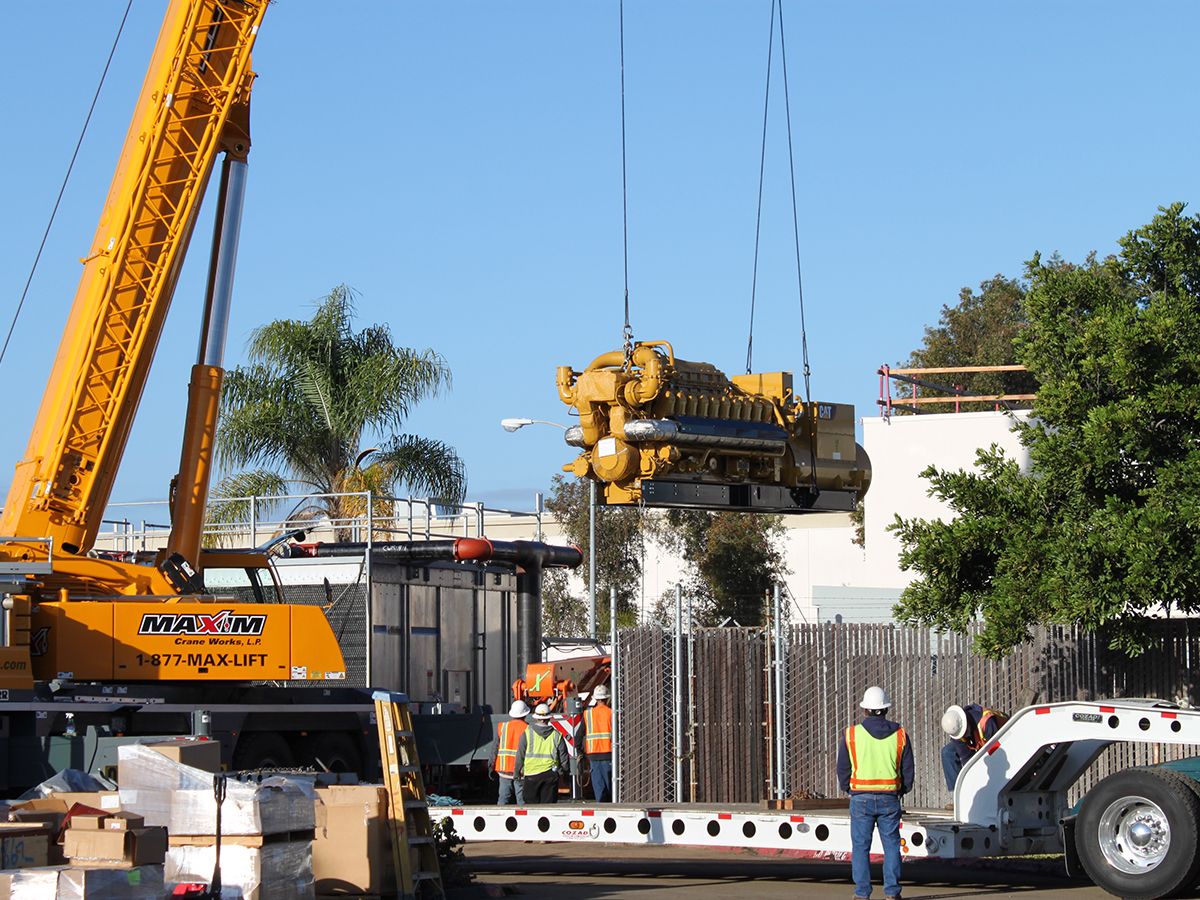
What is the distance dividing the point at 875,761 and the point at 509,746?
7.34 meters

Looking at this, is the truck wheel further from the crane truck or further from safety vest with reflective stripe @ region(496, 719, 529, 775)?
safety vest with reflective stripe @ region(496, 719, 529, 775)

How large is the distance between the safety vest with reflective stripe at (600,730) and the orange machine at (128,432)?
16.4 ft

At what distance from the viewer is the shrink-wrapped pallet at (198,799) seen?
11.1 m

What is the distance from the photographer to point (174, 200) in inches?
695

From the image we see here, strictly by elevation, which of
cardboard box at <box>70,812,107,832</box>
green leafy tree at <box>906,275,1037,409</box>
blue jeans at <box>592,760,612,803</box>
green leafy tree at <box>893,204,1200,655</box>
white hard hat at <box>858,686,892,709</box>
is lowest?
blue jeans at <box>592,760,612,803</box>

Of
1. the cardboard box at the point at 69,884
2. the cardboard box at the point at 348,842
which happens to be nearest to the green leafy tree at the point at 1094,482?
the cardboard box at the point at 348,842

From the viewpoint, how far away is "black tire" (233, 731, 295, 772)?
697 inches

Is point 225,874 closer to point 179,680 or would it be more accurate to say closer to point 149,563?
point 179,680

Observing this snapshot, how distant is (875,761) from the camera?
12.9 m

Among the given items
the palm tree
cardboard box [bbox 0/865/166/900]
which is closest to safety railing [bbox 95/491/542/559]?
the palm tree

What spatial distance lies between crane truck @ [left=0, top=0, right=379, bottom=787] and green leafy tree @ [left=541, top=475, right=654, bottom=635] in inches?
945

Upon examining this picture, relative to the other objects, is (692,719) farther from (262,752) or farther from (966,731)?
(966,731)

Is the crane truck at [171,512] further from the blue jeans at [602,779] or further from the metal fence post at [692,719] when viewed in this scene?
the metal fence post at [692,719]

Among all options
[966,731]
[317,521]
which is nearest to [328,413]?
[317,521]
